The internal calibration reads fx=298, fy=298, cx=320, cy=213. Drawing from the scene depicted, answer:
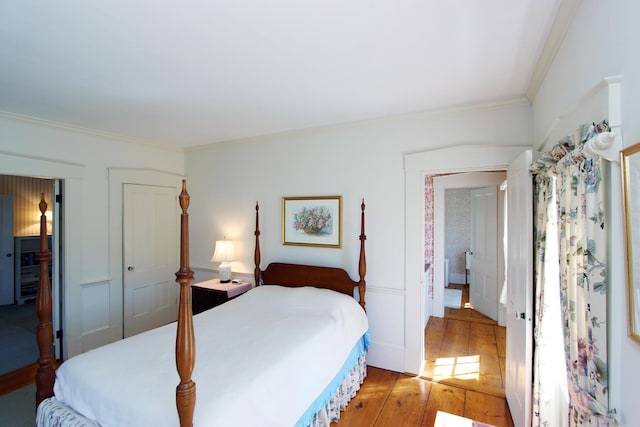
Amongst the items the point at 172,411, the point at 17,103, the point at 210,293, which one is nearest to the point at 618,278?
the point at 172,411

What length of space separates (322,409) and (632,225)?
1.92 metres

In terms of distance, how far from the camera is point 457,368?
296 cm

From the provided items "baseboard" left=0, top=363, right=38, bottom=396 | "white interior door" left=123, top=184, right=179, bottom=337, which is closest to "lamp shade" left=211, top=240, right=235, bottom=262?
"white interior door" left=123, top=184, right=179, bottom=337

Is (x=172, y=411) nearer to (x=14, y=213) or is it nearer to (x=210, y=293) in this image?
(x=210, y=293)

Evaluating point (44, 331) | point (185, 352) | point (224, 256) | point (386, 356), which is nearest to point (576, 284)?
Result: point (185, 352)

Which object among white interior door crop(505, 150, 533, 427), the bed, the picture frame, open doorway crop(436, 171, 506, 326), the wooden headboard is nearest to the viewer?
the picture frame

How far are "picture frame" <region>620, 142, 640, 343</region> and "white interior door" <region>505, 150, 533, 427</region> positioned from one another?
1.05 m

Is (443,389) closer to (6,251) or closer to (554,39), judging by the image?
(554,39)

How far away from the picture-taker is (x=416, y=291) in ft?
9.35

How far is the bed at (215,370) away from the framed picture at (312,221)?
773 mm

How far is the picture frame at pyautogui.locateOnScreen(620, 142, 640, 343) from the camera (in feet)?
2.77

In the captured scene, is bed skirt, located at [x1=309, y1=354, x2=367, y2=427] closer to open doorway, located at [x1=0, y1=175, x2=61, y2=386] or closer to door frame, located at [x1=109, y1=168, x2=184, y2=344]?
door frame, located at [x1=109, y1=168, x2=184, y2=344]

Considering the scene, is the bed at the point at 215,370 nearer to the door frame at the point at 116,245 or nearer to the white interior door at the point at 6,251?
the door frame at the point at 116,245

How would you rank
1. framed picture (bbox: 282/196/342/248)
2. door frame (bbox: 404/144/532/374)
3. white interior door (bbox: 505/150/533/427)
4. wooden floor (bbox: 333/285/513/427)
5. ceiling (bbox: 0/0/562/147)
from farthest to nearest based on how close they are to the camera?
framed picture (bbox: 282/196/342/248) < door frame (bbox: 404/144/532/374) < wooden floor (bbox: 333/285/513/427) < white interior door (bbox: 505/150/533/427) < ceiling (bbox: 0/0/562/147)
